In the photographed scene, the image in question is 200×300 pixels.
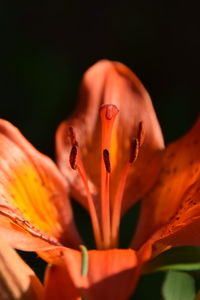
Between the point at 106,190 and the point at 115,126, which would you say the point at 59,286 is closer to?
the point at 106,190

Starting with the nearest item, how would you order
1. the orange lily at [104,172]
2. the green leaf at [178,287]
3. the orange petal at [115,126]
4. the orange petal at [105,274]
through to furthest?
the orange petal at [105,274] → the green leaf at [178,287] → the orange lily at [104,172] → the orange petal at [115,126]

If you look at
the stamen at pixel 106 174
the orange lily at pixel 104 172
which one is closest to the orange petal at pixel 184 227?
the orange lily at pixel 104 172

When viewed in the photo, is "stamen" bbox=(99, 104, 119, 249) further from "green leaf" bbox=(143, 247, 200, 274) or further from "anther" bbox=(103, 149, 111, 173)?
"green leaf" bbox=(143, 247, 200, 274)

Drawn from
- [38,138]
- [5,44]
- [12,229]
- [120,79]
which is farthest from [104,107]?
[5,44]

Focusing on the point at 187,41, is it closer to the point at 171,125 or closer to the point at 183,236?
the point at 171,125

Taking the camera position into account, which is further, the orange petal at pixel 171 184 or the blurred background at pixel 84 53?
the blurred background at pixel 84 53

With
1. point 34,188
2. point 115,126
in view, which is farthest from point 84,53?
point 34,188

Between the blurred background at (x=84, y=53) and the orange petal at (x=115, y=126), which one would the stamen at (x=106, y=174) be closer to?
the orange petal at (x=115, y=126)
